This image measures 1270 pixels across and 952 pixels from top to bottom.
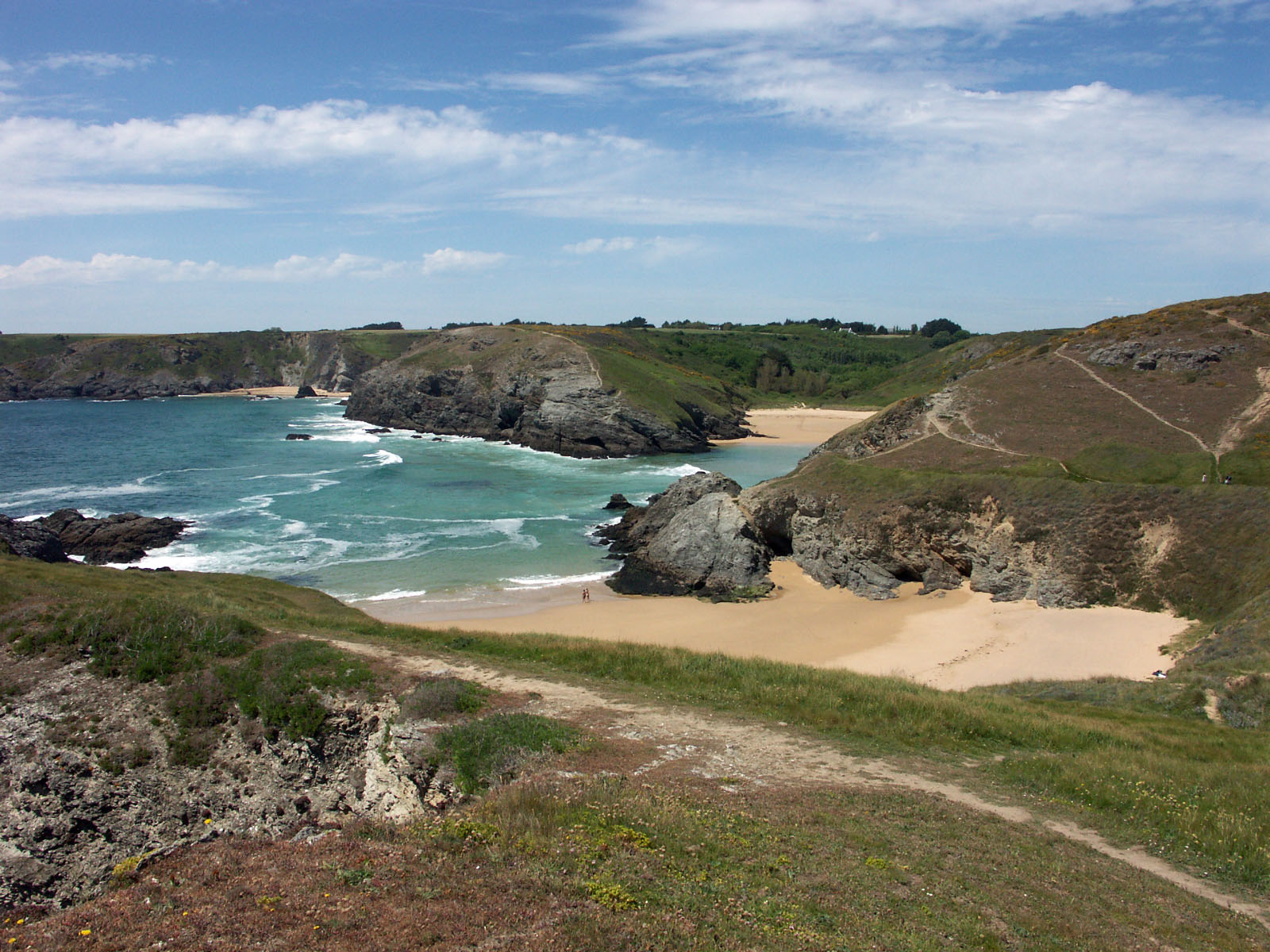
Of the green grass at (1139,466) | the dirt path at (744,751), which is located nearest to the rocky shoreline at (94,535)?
the dirt path at (744,751)

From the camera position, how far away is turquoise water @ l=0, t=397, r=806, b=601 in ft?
128

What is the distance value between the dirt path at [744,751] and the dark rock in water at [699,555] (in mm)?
19761

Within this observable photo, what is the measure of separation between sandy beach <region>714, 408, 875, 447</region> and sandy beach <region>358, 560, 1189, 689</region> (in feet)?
184

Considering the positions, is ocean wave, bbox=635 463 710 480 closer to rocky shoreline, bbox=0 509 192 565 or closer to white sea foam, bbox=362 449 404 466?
white sea foam, bbox=362 449 404 466

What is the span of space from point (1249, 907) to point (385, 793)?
1181 cm

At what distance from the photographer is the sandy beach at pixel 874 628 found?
24.4 m

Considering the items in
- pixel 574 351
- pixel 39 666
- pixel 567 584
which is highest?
pixel 574 351

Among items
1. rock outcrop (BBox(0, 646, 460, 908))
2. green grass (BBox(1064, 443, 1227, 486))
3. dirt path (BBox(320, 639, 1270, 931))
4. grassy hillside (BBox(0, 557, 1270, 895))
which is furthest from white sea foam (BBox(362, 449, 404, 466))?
rock outcrop (BBox(0, 646, 460, 908))

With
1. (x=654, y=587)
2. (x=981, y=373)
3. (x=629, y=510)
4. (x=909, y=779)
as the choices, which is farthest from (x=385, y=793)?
(x=981, y=373)

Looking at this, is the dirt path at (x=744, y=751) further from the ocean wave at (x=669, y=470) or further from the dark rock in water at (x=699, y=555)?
the ocean wave at (x=669, y=470)

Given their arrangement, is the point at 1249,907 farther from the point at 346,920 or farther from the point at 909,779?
the point at 346,920

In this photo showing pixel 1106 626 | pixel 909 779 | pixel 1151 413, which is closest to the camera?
pixel 909 779

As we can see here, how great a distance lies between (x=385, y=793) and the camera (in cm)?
1173

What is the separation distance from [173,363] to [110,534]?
409 ft
